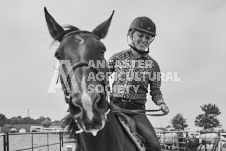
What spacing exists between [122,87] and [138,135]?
756 millimetres

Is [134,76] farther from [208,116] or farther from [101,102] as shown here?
[208,116]

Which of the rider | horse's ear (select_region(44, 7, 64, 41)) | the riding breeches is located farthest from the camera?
the rider

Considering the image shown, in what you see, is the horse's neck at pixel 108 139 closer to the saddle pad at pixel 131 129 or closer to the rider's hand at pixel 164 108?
the saddle pad at pixel 131 129

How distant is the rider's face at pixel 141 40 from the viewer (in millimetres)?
4219

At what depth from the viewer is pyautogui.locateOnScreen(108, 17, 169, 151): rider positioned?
3666 millimetres

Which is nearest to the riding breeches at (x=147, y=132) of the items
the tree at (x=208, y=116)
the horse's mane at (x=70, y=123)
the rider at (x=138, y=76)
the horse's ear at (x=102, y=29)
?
the rider at (x=138, y=76)

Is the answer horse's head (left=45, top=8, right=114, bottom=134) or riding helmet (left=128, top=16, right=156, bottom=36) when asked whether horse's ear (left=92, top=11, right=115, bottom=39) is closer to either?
horse's head (left=45, top=8, right=114, bottom=134)

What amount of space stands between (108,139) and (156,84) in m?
1.62

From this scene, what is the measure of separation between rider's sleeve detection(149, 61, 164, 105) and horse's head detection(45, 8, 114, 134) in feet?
5.38

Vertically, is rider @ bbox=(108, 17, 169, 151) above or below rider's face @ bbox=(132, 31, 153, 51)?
below

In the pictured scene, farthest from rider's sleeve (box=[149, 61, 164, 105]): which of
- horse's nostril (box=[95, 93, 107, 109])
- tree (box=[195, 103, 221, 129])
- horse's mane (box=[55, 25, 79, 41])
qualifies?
tree (box=[195, 103, 221, 129])

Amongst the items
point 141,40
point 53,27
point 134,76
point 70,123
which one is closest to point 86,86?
point 70,123

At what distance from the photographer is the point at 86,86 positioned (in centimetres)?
210

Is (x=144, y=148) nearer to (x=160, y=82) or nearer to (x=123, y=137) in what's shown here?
(x=123, y=137)
